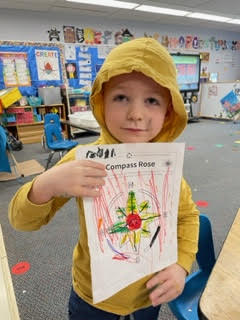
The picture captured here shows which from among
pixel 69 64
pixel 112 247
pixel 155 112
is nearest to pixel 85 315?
pixel 112 247

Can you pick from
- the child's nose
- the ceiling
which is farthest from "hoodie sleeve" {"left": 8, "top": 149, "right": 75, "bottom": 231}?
the ceiling

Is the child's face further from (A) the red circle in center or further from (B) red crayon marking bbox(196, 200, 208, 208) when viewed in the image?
(B) red crayon marking bbox(196, 200, 208, 208)

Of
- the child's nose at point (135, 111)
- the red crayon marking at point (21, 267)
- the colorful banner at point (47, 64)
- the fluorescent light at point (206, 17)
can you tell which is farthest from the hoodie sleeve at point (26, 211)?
the fluorescent light at point (206, 17)

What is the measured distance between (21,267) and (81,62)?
4312 millimetres

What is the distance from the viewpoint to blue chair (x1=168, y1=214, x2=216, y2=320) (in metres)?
0.67

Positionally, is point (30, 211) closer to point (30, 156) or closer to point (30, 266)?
point (30, 266)

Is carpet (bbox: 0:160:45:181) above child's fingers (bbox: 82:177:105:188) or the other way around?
the other way around

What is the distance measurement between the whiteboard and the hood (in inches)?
220

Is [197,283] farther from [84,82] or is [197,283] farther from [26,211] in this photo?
[84,82]

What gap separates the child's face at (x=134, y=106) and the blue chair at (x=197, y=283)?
0.45m

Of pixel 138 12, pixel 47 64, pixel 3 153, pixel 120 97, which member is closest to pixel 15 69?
pixel 47 64

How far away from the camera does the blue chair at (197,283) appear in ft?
2.21

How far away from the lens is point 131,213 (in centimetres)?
43

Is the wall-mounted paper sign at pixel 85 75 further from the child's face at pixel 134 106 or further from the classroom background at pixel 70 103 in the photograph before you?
the child's face at pixel 134 106
